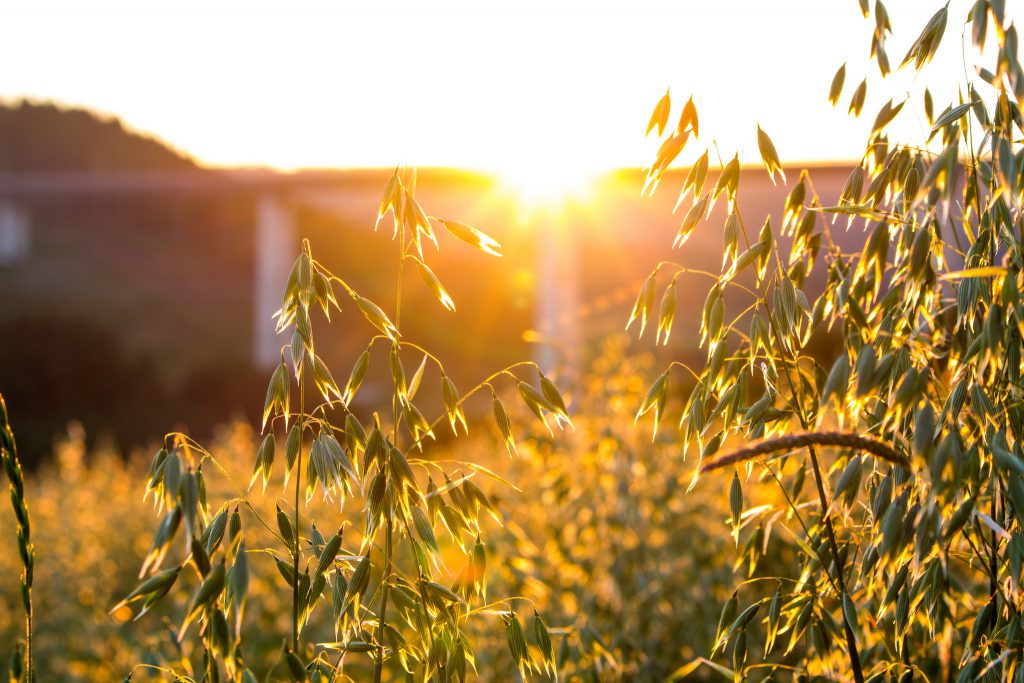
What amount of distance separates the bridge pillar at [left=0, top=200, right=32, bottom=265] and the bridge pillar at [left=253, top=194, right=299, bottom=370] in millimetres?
7692

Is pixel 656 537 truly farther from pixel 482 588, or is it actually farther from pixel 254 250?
pixel 254 250

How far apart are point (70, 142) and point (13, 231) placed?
19.0 metres

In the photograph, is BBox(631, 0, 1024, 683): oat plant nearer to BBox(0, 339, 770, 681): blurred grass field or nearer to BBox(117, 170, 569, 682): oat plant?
BBox(117, 170, 569, 682): oat plant

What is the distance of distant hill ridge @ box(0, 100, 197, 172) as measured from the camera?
40.4 m

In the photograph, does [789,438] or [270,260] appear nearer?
[789,438]

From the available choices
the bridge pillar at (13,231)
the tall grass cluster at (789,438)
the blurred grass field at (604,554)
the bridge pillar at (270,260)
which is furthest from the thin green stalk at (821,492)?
the bridge pillar at (13,231)

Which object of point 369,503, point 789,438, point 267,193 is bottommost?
point 267,193

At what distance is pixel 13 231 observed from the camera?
24375mm

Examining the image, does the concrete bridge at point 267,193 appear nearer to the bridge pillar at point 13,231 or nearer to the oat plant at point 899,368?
the bridge pillar at point 13,231

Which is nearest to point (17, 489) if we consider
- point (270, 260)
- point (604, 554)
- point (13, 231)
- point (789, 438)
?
point (789, 438)

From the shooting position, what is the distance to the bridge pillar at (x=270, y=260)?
19328 mm

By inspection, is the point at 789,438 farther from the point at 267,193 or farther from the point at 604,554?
the point at 267,193

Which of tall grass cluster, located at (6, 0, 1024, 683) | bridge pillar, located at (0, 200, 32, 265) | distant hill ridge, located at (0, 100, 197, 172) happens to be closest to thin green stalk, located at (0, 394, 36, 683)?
tall grass cluster, located at (6, 0, 1024, 683)

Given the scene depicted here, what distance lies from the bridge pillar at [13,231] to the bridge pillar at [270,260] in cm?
769
